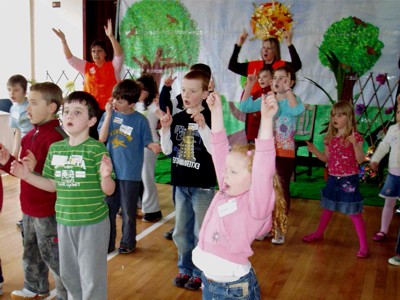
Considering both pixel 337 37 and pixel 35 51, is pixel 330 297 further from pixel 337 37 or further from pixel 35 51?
pixel 35 51

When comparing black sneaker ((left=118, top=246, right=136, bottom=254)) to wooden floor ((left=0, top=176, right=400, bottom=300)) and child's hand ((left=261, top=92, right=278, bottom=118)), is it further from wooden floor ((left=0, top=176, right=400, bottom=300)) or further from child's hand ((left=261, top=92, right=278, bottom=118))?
child's hand ((left=261, top=92, right=278, bottom=118))

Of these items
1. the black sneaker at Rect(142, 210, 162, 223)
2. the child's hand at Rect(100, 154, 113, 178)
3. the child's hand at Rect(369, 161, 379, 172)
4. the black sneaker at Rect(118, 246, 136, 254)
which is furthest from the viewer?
the black sneaker at Rect(142, 210, 162, 223)

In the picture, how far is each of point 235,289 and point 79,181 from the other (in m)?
0.90

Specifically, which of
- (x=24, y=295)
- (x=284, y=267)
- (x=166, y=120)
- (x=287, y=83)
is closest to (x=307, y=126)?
(x=287, y=83)

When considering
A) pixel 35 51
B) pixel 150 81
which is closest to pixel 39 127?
pixel 150 81

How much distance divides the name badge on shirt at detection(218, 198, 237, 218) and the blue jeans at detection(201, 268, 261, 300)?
0.26m

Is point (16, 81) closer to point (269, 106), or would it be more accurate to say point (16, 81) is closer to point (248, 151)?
point (248, 151)

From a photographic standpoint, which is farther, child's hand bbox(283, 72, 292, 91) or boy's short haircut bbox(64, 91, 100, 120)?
child's hand bbox(283, 72, 292, 91)

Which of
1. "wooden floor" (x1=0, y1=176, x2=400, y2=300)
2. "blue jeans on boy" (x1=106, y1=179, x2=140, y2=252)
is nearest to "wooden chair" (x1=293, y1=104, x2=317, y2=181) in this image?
"wooden floor" (x1=0, y1=176, x2=400, y2=300)

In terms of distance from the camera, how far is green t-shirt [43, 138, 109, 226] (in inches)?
85.9

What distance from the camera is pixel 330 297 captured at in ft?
9.33

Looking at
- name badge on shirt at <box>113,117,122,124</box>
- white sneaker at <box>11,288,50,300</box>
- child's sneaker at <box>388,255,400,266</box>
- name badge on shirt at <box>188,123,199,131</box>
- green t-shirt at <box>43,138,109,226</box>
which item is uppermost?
name badge on shirt at <box>188,123,199,131</box>

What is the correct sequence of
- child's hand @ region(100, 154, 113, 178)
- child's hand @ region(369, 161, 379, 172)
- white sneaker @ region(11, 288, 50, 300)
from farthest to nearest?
child's hand @ region(369, 161, 379, 172) → white sneaker @ region(11, 288, 50, 300) → child's hand @ region(100, 154, 113, 178)

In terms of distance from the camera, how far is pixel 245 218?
1.73 m
